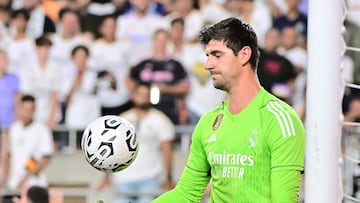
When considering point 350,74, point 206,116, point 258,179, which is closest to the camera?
point 258,179

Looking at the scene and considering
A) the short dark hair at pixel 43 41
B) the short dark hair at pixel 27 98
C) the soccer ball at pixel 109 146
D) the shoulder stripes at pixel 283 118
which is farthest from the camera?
the short dark hair at pixel 43 41

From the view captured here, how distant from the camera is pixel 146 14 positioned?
1018 centimetres

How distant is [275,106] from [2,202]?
5626mm

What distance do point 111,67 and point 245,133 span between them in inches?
219

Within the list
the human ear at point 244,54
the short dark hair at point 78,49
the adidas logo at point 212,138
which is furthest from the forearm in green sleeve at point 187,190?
the short dark hair at point 78,49

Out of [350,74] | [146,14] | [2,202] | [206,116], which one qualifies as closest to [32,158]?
[2,202]

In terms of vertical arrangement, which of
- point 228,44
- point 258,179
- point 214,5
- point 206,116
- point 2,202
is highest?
point 214,5

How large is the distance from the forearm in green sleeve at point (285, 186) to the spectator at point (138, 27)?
5.77m

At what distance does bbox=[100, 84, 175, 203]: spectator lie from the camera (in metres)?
9.41

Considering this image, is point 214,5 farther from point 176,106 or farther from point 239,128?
point 239,128

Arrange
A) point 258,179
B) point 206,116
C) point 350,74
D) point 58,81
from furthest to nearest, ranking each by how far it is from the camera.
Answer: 1. point 58,81
2. point 350,74
3. point 206,116
4. point 258,179

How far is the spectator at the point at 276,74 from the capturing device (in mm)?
9484

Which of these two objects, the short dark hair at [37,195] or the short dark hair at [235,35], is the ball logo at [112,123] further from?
the short dark hair at [37,195]

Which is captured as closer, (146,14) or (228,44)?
(228,44)
